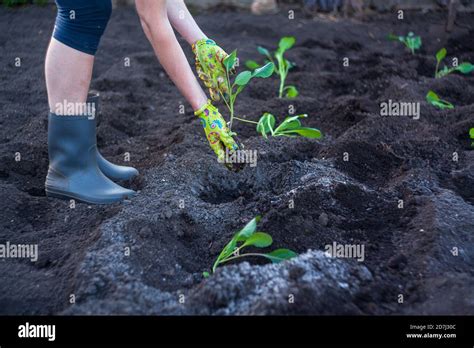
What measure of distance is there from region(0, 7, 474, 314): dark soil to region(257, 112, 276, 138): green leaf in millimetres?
51

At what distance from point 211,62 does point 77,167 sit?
751 mm

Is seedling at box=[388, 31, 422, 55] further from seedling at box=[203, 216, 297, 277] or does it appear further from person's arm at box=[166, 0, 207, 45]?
→ seedling at box=[203, 216, 297, 277]

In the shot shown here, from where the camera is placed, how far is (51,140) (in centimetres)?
230

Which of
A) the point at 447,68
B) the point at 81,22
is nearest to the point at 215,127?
the point at 81,22

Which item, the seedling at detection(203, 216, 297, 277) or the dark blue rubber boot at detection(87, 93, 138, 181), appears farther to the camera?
the dark blue rubber boot at detection(87, 93, 138, 181)

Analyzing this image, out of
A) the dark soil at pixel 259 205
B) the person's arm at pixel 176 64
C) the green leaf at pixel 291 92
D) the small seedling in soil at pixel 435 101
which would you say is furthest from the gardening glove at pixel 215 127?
the small seedling in soil at pixel 435 101

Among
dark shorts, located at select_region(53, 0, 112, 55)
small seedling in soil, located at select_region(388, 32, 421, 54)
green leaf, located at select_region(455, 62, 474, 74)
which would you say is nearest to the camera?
dark shorts, located at select_region(53, 0, 112, 55)

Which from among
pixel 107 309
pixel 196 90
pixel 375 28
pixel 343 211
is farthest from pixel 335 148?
pixel 375 28

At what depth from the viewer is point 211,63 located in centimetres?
254

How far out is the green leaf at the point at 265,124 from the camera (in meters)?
2.81

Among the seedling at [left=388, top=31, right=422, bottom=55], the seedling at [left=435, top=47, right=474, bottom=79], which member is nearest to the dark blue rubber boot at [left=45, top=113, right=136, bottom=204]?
the seedling at [left=435, top=47, right=474, bottom=79]

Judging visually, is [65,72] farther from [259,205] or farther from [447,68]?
[447,68]

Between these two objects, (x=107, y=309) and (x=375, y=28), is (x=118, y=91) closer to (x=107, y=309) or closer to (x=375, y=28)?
(x=107, y=309)

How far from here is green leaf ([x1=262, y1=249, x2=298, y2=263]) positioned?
1.81 meters
